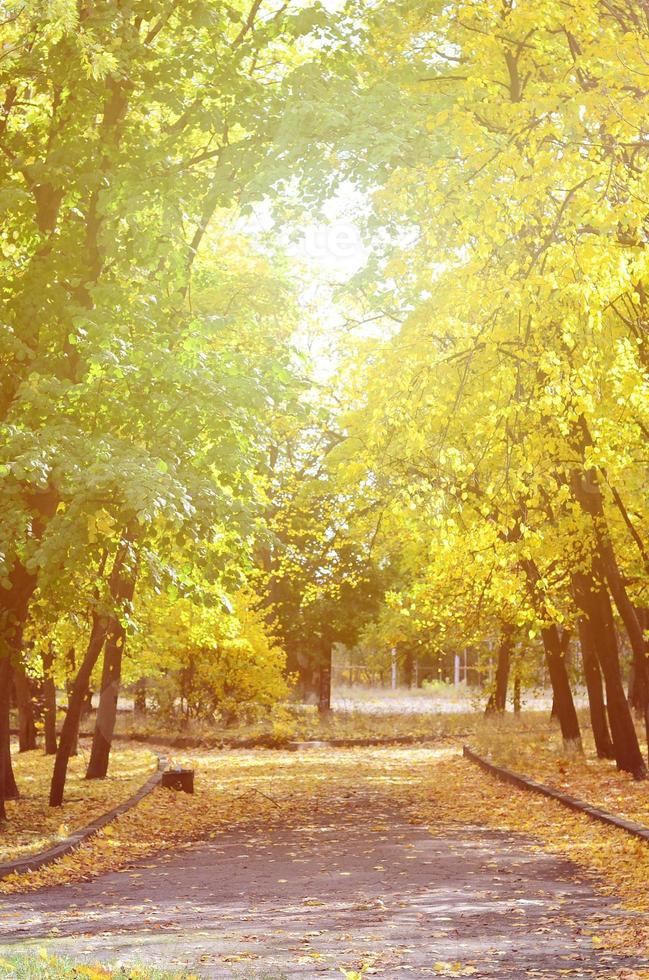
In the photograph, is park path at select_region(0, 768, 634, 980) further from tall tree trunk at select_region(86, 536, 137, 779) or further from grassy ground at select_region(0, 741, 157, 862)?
tall tree trunk at select_region(86, 536, 137, 779)

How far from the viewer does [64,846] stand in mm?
12484

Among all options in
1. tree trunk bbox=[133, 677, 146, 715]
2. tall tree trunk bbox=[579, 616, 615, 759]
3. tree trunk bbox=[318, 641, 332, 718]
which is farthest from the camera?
tree trunk bbox=[318, 641, 332, 718]

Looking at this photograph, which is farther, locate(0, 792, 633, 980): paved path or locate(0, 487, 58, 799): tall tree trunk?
locate(0, 487, 58, 799): tall tree trunk

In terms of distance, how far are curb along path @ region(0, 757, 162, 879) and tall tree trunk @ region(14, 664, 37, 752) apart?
24.5 ft

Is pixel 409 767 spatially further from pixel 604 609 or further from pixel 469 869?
pixel 469 869

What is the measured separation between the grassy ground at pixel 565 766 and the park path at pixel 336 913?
3012 millimetres

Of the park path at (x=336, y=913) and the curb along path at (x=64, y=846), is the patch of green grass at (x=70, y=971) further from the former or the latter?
the curb along path at (x=64, y=846)

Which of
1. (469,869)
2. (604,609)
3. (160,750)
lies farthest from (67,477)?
(160,750)

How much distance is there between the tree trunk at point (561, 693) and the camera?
24.1 meters

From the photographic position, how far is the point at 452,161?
38.6ft

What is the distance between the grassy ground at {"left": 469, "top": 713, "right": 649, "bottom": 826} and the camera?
1609 centimetres

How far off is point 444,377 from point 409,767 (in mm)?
15045

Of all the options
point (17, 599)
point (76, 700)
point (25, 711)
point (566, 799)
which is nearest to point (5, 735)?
point (76, 700)

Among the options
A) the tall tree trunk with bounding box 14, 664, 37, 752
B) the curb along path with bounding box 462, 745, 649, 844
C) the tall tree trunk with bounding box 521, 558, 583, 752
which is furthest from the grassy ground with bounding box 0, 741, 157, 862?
the tall tree trunk with bounding box 521, 558, 583, 752
